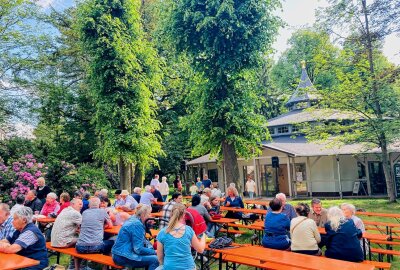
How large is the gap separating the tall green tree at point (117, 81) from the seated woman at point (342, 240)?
12.9 metres

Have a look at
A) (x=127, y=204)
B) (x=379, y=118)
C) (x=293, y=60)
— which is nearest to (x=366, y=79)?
(x=379, y=118)

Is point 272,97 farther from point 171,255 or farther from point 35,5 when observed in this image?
point 171,255

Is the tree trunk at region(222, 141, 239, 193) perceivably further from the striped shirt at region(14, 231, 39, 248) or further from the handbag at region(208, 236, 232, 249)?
the striped shirt at region(14, 231, 39, 248)

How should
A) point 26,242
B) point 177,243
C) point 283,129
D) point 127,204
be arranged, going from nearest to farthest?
1. point 177,243
2. point 26,242
3. point 127,204
4. point 283,129

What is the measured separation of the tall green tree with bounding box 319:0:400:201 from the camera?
17859 mm

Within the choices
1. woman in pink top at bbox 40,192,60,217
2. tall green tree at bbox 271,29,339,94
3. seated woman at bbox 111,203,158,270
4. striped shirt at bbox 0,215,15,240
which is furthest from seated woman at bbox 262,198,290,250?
tall green tree at bbox 271,29,339,94

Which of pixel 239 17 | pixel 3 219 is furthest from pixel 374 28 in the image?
pixel 3 219

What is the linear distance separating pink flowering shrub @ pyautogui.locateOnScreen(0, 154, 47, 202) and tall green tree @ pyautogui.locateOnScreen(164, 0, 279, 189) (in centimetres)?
769

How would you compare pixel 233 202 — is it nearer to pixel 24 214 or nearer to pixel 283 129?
pixel 24 214

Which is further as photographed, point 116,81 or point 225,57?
point 116,81

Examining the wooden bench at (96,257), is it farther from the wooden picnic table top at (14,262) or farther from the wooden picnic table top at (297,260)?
the wooden picnic table top at (297,260)

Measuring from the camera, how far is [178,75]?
25531mm

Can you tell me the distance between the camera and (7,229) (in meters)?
5.88

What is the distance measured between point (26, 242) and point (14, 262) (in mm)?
444
